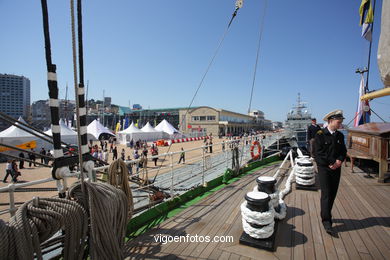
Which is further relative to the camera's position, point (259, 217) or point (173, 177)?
point (173, 177)

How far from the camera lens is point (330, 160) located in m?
2.58

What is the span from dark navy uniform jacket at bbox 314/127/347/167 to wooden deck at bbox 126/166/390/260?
3.12ft

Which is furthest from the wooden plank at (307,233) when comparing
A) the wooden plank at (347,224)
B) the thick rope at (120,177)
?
the thick rope at (120,177)

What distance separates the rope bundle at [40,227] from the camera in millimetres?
1242

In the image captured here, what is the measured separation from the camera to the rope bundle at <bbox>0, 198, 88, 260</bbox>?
1.24m

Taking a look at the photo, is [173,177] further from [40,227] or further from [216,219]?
[40,227]

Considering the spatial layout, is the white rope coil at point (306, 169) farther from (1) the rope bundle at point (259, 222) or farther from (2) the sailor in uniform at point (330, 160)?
(1) the rope bundle at point (259, 222)

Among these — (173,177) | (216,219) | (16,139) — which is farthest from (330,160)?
(16,139)

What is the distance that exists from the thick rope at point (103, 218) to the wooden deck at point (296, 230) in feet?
2.20

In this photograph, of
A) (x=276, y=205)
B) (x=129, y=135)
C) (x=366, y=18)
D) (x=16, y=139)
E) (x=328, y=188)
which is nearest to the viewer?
(x=328, y=188)

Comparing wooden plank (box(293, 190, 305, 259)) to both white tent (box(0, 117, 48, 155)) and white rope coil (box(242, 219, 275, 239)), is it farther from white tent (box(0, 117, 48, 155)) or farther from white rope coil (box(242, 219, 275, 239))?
white tent (box(0, 117, 48, 155))

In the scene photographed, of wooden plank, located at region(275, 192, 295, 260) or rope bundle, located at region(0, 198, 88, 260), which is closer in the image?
rope bundle, located at region(0, 198, 88, 260)

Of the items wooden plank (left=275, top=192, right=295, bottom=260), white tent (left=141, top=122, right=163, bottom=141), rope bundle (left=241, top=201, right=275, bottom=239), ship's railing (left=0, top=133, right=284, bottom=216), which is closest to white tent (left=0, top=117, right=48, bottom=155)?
ship's railing (left=0, top=133, right=284, bottom=216)

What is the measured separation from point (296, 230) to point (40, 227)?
114 inches
